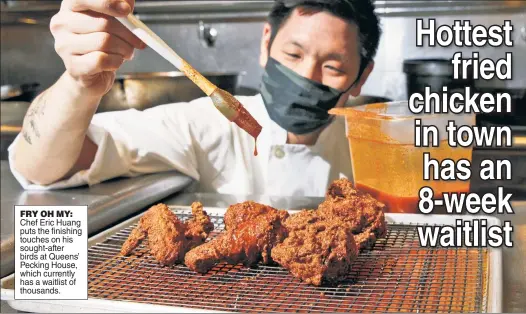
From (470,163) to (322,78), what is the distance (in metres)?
0.36

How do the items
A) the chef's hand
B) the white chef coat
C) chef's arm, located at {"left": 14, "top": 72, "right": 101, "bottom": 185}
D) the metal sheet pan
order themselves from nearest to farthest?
the metal sheet pan, the chef's hand, chef's arm, located at {"left": 14, "top": 72, "right": 101, "bottom": 185}, the white chef coat

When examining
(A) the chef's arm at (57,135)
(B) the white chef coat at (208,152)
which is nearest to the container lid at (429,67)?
(B) the white chef coat at (208,152)

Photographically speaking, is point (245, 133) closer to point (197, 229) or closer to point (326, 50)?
point (326, 50)

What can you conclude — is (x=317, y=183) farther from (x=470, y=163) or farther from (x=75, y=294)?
(x=75, y=294)

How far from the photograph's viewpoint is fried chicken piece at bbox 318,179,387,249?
87cm

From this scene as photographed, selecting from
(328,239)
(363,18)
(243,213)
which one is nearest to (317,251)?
(328,239)

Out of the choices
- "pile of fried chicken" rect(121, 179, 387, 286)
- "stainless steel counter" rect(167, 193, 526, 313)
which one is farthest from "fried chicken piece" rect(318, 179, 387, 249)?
"stainless steel counter" rect(167, 193, 526, 313)

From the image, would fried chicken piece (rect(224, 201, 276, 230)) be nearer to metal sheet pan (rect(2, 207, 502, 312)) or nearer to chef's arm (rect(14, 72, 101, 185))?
metal sheet pan (rect(2, 207, 502, 312))

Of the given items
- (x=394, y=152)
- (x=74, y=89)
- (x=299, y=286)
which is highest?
(x=74, y=89)

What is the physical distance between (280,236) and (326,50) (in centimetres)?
42

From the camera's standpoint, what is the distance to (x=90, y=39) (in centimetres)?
92

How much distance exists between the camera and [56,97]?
1070mm

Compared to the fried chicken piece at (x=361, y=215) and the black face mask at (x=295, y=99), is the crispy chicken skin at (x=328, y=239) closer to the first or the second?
the fried chicken piece at (x=361, y=215)

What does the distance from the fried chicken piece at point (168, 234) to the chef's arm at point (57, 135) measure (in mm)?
299
